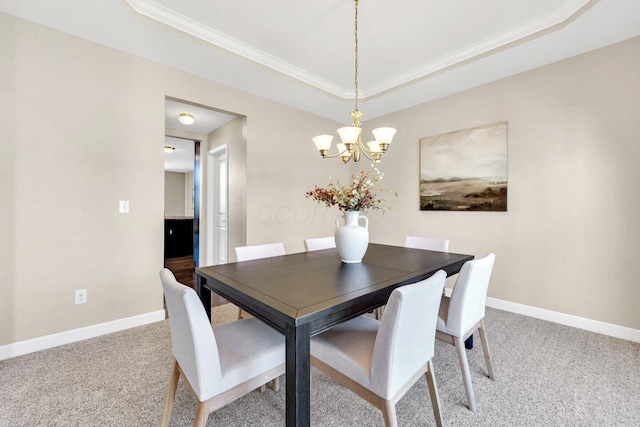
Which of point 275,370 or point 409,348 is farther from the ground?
point 409,348

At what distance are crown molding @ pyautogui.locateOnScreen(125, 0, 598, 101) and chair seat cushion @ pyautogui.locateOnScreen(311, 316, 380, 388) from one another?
2593 mm

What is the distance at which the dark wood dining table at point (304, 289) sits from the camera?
993 mm

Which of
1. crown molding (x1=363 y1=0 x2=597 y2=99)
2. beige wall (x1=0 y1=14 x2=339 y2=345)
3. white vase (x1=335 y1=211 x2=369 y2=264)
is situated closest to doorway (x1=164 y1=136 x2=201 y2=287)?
beige wall (x1=0 y1=14 x2=339 y2=345)

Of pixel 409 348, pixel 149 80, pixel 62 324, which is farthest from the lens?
pixel 149 80

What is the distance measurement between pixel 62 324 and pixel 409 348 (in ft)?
8.93

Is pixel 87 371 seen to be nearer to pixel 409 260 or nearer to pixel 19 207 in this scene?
pixel 19 207

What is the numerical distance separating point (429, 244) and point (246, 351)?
1.93m

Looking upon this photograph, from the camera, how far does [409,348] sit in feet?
3.61

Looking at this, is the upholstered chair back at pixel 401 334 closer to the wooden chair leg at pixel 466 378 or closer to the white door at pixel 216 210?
the wooden chair leg at pixel 466 378

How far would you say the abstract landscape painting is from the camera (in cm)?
293

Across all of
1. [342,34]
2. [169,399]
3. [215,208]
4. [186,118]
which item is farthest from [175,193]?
[169,399]

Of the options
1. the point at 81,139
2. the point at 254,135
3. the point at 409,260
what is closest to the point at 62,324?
the point at 81,139

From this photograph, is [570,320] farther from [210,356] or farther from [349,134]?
[210,356]

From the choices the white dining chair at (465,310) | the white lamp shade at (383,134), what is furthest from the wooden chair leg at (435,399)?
the white lamp shade at (383,134)
